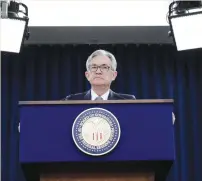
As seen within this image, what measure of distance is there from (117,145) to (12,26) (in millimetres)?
1811

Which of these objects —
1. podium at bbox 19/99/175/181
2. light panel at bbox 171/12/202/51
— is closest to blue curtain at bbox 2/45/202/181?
light panel at bbox 171/12/202/51

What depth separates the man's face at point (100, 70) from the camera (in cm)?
246

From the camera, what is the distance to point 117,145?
185cm

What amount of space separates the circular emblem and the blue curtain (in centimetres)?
281

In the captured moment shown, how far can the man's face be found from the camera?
246 centimetres

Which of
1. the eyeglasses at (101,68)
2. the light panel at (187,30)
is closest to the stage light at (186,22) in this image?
the light panel at (187,30)

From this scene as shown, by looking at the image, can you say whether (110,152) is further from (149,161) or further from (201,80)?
(201,80)

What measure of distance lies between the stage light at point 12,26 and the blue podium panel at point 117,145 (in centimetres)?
158

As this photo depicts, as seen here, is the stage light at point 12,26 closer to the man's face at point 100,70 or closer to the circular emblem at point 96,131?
the man's face at point 100,70

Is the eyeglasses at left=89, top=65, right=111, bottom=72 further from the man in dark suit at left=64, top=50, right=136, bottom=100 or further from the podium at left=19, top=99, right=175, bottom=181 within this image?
the podium at left=19, top=99, right=175, bottom=181

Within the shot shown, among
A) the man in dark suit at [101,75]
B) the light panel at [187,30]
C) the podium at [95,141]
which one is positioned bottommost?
the podium at [95,141]

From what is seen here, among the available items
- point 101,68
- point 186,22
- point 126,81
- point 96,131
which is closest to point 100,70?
point 101,68

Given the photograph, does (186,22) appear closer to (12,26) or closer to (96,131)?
(12,26)

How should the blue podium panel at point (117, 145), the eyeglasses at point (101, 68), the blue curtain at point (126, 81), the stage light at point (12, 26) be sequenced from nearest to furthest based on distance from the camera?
the blue podium panel at point (117, 145) < the eyeglasses at point (101, 68) < the stage light at point (12, 26) < the blue curtain at point (126, 81)
